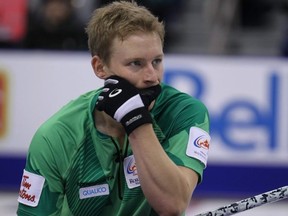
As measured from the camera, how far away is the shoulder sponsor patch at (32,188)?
4.08 m

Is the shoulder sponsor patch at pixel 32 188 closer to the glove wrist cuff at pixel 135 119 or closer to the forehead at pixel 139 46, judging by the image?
the glove wrist cuff at pixel 135 119

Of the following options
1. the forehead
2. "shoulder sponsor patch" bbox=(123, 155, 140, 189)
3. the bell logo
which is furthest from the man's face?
the bell logo

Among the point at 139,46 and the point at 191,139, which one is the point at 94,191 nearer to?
the point at 191,139

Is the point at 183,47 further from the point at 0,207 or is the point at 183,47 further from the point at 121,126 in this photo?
the point at 121,126

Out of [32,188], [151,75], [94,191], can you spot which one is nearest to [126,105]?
[151,75]

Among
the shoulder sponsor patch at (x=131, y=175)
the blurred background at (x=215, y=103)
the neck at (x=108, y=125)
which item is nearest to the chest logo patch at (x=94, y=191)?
the shoulder sponsor patch at (x=131, y=175)

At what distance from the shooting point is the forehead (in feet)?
12.9

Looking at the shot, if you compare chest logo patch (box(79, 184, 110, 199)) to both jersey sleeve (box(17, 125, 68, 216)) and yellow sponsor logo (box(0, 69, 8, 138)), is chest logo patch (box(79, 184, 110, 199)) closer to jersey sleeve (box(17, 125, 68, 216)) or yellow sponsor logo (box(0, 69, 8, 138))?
jersey sleeve (box(17, 125, 68, 216))

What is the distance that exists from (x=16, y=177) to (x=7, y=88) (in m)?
1.03

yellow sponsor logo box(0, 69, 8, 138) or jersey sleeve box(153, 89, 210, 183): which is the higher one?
jersey sleeve box(153, 89, 210, 183)

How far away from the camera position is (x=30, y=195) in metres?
4.10

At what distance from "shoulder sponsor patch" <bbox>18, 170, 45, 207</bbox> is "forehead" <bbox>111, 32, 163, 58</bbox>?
26.1 inches

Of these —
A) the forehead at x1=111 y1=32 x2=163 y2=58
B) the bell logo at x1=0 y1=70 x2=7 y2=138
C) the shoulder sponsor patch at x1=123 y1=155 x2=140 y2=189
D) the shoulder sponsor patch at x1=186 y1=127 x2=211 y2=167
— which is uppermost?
the forehead at x1=111 y1=32 x2=163 y2=58

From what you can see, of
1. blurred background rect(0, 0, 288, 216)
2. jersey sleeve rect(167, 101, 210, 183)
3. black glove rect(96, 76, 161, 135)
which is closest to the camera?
black glove rect(96, 76, 161, 135)
